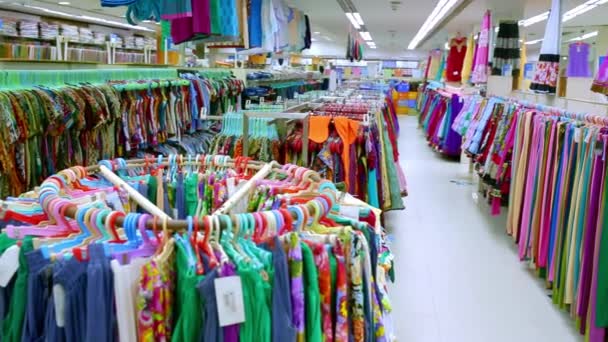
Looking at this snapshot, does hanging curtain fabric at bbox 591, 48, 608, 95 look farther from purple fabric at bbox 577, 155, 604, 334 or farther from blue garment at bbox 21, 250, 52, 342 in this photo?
blue garment at bbox 21, 250, 52, 342

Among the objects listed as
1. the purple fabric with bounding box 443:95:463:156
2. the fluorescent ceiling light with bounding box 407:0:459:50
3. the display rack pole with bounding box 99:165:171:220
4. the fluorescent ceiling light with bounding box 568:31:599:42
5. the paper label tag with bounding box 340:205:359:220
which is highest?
the fluorescent ceiling light with bounding box 568:31:599:42

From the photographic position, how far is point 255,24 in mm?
7168

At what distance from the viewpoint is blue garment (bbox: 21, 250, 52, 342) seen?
4.22 ft

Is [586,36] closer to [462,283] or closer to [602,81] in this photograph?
[602,81]

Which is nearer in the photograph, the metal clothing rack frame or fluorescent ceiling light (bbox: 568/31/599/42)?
the metal clothing rack frame

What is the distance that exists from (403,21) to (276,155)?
12.3 m

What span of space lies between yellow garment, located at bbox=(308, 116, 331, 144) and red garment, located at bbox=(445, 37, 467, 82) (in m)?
11.5

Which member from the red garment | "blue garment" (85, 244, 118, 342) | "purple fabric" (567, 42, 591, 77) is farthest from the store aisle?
the red garment

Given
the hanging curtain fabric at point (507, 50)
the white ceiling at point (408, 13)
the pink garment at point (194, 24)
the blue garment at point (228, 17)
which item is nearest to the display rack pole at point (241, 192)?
the pink garment at point (194, 24)

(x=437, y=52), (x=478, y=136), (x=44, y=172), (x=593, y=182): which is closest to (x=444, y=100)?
(x=478, y=136)

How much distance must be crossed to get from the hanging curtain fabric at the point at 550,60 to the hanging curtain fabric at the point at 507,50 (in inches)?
125

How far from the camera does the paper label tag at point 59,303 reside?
125cm

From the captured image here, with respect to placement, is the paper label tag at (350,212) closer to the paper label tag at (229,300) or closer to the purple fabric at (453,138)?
the paper label tag at (229,300)

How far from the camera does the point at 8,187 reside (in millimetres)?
3162
